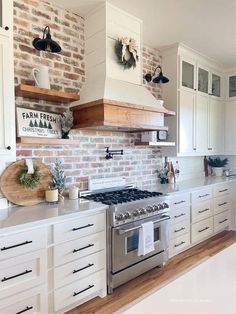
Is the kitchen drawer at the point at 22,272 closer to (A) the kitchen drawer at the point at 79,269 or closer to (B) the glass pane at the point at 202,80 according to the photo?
(A) the kitchen drawer at the point at 79,269

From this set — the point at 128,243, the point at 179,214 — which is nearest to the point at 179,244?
the point at 179,214

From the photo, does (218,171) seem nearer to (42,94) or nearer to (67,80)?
(67,80)

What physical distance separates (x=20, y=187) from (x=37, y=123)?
2.04 ft

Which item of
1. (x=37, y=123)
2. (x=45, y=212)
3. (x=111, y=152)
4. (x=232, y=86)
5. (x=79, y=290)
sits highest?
(x=232, y=86)

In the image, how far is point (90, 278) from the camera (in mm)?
2234

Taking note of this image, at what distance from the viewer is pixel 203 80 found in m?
4.14

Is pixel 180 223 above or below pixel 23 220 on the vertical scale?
below

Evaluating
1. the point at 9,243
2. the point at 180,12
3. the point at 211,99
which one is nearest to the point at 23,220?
the point at 9,243

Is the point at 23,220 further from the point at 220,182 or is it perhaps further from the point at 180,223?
the point at 220,182

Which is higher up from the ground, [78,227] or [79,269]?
[78,227]

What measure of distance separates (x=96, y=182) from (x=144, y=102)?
1057mm

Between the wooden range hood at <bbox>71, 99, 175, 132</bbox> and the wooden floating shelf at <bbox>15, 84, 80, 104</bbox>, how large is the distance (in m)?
0.17

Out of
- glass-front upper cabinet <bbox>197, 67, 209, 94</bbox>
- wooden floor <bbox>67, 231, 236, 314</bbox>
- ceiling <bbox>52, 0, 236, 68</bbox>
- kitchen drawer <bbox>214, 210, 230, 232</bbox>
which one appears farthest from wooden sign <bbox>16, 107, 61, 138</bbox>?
kitchen drawer <bbox>214, 210, 230, 232</bbox>

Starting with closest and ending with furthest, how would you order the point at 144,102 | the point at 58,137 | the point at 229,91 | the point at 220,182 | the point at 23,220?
the point at 23,220, the point at 58,137, the point at 144,102, the point at 220,182, the point at 229,91
